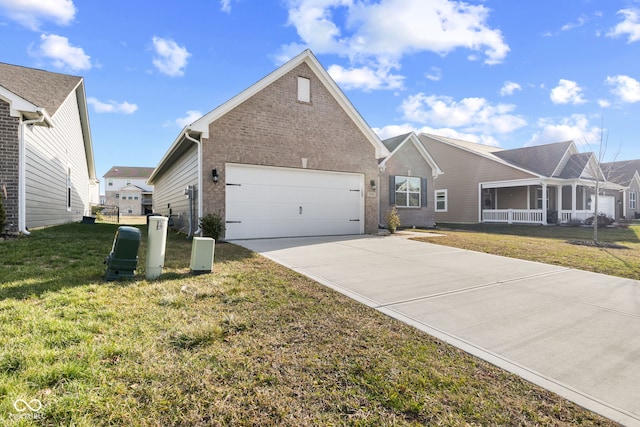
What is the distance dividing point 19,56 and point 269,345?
1913cm

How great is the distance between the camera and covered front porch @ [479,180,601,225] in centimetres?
1973

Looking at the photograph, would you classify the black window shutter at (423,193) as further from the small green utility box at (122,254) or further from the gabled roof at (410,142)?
the small green utility box at (122,254)

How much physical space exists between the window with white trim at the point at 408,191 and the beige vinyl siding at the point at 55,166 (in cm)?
1449

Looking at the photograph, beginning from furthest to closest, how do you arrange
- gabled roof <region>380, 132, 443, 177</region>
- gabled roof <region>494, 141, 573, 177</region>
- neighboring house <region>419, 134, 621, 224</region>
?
gabled roof <region>494, 141, 573, 177</region>, neighboring house <region>419, 134, 621, 224</region>, gabled roof <region>380, 132, 443, 177</region>

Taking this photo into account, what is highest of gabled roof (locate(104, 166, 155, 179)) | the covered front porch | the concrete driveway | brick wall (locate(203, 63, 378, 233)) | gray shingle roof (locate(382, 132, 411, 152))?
gabled roof (locate(104, 166, 155, 179))

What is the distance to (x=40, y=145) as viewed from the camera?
10.0 metres

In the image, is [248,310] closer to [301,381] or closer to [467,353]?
[301,381]

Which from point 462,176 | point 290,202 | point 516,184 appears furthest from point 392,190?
point 516,184

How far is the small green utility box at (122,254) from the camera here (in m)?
4.50

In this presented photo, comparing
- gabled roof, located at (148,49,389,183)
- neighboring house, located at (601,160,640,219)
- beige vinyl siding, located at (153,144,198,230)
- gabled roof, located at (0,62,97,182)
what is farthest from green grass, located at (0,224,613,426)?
neighboring house, located at (601,160,640,219)

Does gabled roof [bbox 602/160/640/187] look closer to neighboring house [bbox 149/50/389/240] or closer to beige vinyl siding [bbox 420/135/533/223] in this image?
beige vinyl siding [bbox 420/135/533/223]

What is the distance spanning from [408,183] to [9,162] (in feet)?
51.3

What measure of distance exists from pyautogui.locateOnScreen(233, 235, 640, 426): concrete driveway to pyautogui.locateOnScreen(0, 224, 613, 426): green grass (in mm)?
292

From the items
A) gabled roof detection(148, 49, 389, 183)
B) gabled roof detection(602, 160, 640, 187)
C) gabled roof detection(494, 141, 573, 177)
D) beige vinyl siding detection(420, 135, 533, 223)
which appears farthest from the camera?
gabled roof detection(602, 160, 640, 187)
